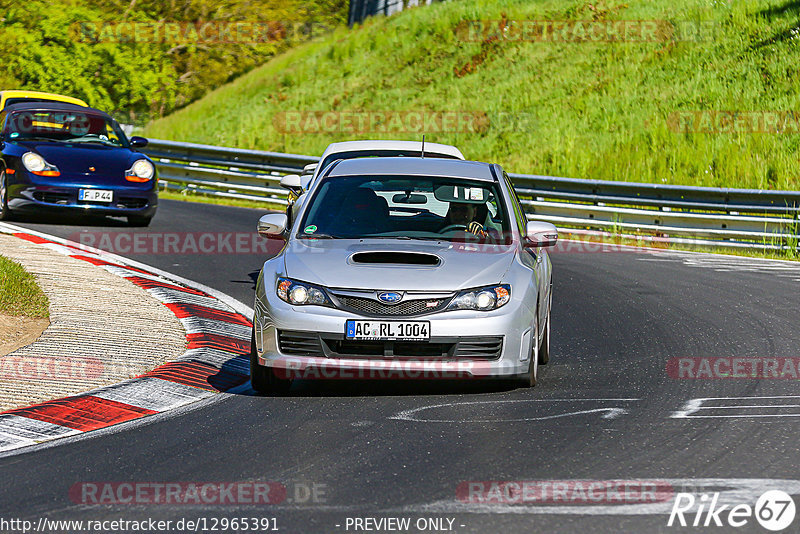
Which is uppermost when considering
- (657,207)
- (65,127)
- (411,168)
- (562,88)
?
(411,168)

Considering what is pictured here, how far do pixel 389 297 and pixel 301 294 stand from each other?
1.85 feet

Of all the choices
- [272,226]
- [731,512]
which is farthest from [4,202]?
[731,512]

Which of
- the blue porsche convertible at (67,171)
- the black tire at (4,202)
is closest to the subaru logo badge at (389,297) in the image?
the blue porsche convertible at (67,171)

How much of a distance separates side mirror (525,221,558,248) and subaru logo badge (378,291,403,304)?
1.39 m

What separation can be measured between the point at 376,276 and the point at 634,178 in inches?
762

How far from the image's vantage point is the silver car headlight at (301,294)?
7.52 meters

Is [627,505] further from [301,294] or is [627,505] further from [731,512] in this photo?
[301,294]

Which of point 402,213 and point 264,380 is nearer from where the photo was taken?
point 264,380

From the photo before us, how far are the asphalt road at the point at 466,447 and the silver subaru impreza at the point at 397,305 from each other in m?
0.24

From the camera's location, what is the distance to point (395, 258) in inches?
306

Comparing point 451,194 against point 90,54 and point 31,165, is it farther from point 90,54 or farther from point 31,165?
point 90,54

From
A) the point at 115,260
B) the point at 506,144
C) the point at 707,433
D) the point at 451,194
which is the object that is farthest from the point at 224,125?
the point at 707,433

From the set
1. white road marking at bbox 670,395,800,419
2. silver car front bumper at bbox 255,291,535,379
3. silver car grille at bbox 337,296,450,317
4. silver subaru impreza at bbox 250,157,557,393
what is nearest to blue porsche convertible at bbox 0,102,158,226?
silver subaru impreza at bbox 250,157,557,393

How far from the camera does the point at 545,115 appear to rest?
105 feet
